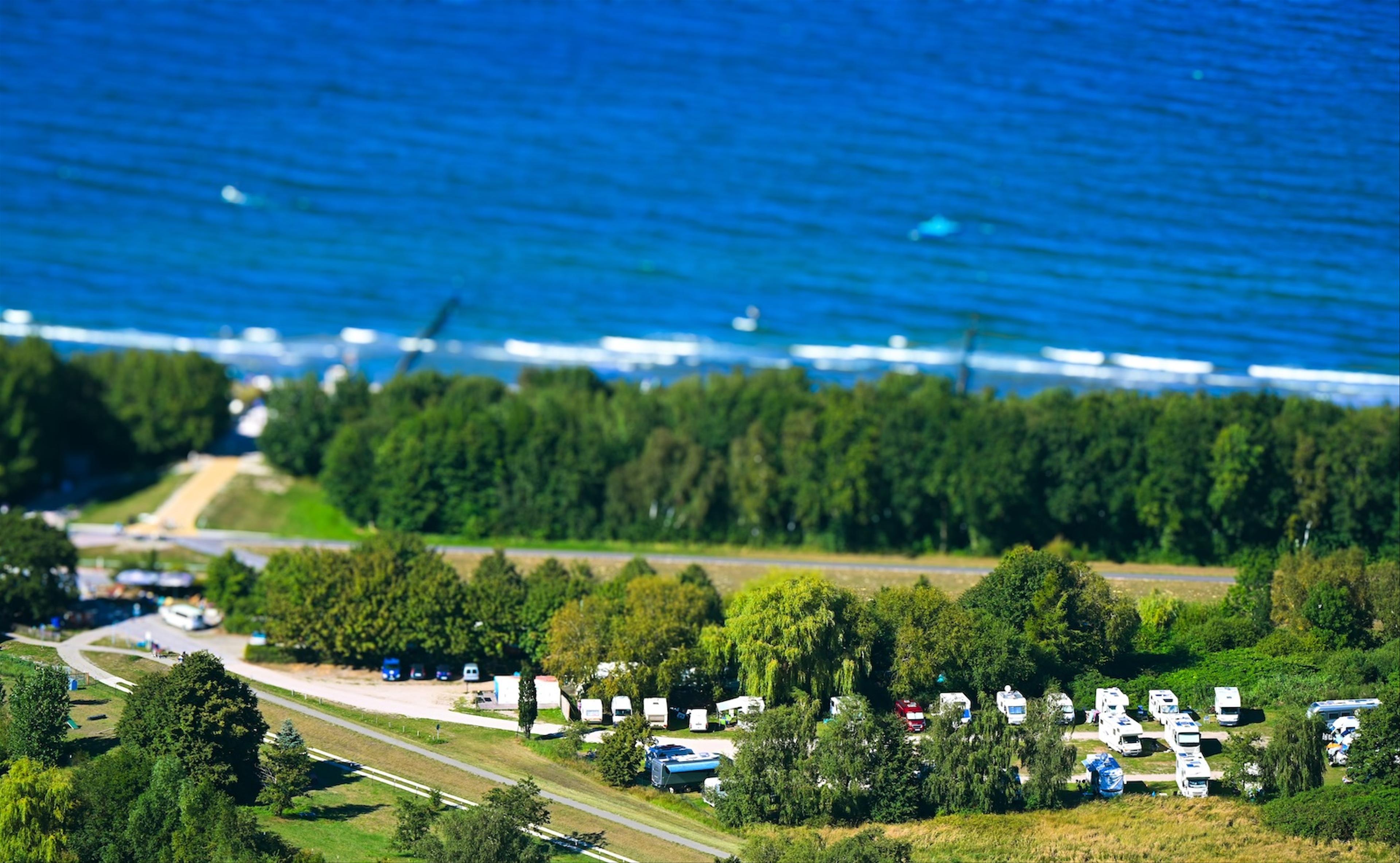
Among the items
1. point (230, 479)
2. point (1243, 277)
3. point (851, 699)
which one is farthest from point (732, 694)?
point (1243, 277)

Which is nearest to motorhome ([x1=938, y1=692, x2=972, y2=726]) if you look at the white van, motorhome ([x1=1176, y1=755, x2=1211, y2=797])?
motorhome ([x1=1176, y1=755, x2=1211, y2=797])

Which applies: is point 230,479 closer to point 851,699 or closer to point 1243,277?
point 851,699

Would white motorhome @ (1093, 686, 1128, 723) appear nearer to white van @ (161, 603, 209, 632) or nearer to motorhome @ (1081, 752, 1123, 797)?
motorhome @ (1081, 752, 1123, 797)

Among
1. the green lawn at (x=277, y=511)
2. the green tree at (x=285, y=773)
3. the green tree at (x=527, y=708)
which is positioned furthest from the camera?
the green lawn at (x=277, y=511)

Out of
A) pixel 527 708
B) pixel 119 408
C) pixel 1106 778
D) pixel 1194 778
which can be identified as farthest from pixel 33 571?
pixel 1194 778

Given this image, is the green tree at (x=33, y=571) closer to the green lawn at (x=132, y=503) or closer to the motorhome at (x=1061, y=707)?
the green lawn at (x=132, y=503)

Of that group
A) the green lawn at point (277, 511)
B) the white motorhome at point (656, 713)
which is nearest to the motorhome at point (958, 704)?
the white motorhome at point (656, 713)
